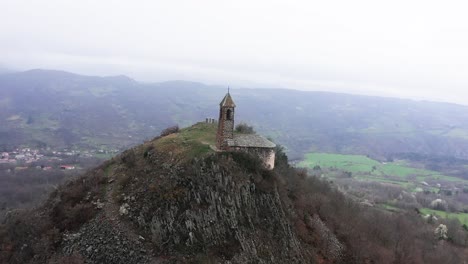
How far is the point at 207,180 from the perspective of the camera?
106ft

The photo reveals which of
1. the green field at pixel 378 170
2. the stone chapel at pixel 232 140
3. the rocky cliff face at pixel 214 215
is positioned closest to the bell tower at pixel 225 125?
the stone chapel at pixel 232 140

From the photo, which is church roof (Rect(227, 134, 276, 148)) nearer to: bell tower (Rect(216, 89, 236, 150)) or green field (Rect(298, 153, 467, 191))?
bell tower (Rect(216, 89, 236, 150))

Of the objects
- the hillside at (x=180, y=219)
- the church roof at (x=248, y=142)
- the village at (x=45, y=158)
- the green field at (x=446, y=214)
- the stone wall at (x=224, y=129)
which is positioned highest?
the stone wall at (x=224, y=129)

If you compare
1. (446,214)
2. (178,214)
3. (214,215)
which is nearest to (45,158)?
(178,214)

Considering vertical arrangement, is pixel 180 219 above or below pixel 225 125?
below

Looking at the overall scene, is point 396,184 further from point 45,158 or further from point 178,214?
point 45,158

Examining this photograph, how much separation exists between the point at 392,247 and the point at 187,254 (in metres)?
29.9

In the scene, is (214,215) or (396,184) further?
(396,184)

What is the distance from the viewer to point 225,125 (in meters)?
36.0

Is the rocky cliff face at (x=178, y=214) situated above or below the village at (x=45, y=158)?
above

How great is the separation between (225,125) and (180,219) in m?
10.2

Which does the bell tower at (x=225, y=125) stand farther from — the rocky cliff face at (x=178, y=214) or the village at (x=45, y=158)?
the village at (x=45, y=158)

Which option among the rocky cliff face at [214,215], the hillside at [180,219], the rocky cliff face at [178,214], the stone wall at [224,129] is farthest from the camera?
the stone wall at [224,129]

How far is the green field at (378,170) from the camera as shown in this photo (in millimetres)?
144250
